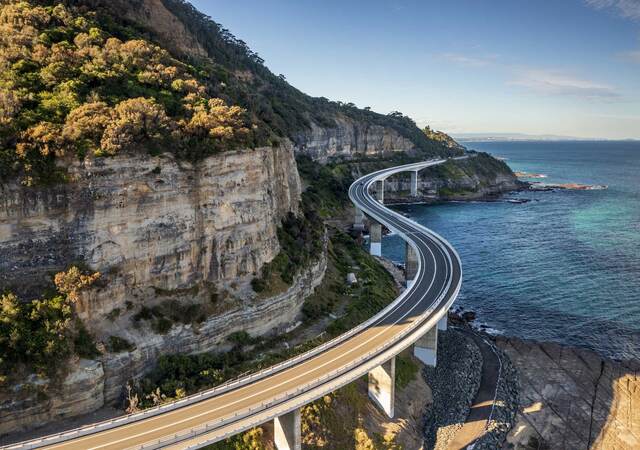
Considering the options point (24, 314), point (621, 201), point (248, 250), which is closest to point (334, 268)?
point (248, 250)

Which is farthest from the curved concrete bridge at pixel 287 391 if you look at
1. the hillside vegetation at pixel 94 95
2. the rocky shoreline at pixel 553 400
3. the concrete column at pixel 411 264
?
the hillside vegetation at pixel 94 95

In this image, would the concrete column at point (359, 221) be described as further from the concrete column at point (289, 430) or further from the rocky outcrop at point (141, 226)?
the concrete column at point (289, 430)

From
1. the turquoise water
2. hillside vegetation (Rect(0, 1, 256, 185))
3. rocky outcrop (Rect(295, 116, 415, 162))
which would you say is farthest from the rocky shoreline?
rocky outcrop (Rect(295, 116, 415, 162))

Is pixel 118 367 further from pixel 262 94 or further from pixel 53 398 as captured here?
pixel 262 94

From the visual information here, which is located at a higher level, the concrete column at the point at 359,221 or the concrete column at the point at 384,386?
the concrete column at the point at 359,221

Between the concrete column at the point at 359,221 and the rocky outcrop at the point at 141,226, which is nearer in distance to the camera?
the rocky outcrop at the point at 141,226

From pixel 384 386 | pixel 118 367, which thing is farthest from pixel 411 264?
pixel 118 367
